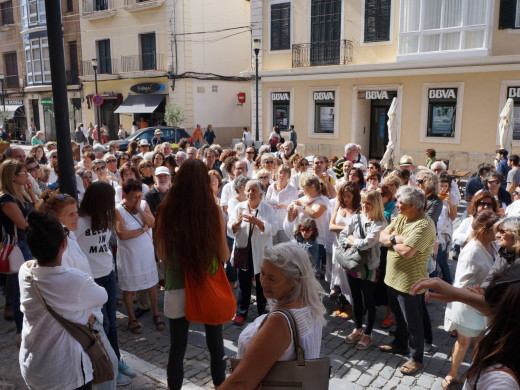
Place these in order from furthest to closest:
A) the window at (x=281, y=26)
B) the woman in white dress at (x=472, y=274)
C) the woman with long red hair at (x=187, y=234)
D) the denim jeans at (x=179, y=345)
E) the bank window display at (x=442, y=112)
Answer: the window at (x=281, y=26), the bank window display at (x=442, y=112), the woman in white dress at (x=472, y=274), the denim jeans at (x=179, y=345), the woman with long red hair at (x=187, y=234)

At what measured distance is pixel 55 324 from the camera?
2.71 metres

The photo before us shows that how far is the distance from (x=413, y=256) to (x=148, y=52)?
25645mm

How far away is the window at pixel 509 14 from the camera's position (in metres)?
15.1

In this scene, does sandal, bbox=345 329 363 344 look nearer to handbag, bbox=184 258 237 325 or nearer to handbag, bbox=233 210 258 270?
handbag, bbox=233 210 258 270

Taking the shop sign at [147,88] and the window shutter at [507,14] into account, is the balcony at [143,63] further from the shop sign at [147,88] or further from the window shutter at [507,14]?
the window shutter at [507,14]

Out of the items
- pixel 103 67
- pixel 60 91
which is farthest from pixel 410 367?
pixel 103 67

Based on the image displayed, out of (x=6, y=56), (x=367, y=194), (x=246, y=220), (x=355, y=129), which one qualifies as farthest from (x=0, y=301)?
(x=6, y=56)

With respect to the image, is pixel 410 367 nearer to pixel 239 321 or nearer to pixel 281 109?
pixel 239 321

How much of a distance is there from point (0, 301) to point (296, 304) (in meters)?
5.14

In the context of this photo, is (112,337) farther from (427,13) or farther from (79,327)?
(427,13)

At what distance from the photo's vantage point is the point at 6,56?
35.9 m

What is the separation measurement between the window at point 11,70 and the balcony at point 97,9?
10413mm

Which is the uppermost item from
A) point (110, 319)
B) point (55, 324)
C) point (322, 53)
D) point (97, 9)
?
point (97, 9)

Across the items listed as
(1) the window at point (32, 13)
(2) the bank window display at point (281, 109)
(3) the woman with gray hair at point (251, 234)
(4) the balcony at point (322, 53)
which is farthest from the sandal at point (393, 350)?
(1) the window at point (32, 13)
